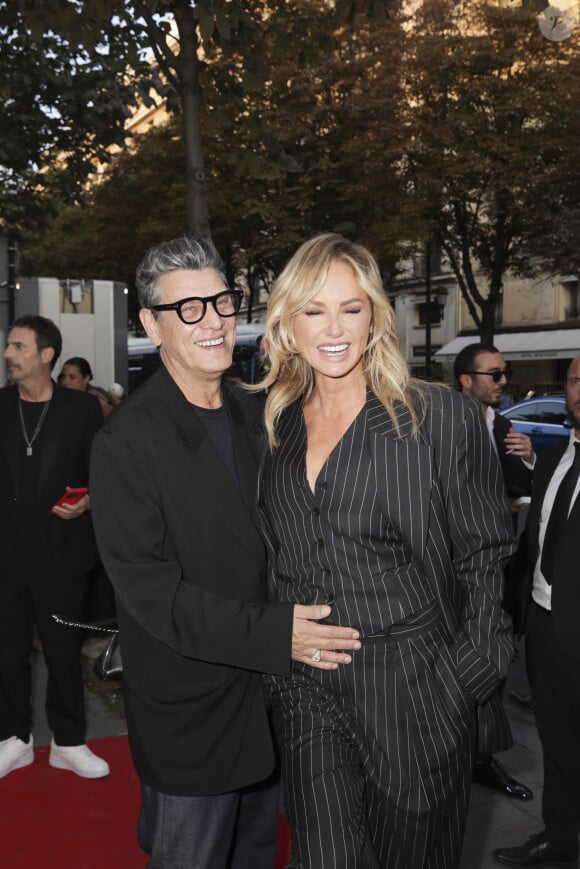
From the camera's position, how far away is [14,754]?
4.89 metres

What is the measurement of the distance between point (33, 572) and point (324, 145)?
69.8ft

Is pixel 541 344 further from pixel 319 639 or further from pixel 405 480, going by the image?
pixel 319 639

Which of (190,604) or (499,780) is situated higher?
(190,604)

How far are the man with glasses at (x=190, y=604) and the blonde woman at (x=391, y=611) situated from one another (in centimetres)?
9

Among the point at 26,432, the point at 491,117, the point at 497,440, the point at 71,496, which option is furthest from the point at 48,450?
the point at 491,117

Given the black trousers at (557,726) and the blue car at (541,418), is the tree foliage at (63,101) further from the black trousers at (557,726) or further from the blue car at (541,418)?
the blue car at (541,418)

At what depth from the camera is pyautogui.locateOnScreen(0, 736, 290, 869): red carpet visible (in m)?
4.02

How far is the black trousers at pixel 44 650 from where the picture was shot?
4.82 metres

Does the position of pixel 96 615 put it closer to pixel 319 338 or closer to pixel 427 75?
pixel 319 338

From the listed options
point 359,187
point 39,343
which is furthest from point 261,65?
point 359,187

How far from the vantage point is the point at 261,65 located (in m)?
7.71

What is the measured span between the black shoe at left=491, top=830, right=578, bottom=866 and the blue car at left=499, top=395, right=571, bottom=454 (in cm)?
1656

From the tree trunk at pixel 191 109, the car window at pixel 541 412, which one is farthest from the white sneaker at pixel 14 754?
the car window at pixel 541 412

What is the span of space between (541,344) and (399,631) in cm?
3655
